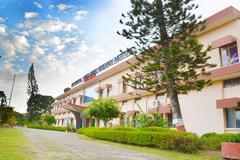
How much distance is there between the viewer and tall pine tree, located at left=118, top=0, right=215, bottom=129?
13389 mm

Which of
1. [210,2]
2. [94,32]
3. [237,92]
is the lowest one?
[237,92]

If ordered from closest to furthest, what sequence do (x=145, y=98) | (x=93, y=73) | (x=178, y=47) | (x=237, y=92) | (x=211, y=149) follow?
(x=211, y=149)
(x=178, y=47)
(x=237, y=92)
(x=145, y=98)
(x=93, y=73)

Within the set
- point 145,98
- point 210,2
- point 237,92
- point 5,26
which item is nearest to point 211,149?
point 237,92

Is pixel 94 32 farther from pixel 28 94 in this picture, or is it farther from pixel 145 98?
pixel 28 94

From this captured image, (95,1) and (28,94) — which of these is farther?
(28,94)

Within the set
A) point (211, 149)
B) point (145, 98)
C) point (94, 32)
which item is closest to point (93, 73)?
point (145, 98)

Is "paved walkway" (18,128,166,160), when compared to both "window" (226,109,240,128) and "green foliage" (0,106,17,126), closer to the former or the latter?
"window" (226,109,240,128)

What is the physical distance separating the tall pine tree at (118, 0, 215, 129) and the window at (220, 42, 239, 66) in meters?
1.17

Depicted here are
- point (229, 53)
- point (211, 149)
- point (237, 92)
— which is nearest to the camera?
point (211, 149)

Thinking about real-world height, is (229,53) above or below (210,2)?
below

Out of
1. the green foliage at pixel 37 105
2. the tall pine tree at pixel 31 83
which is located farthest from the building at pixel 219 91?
the green foliage at pixel 37 105

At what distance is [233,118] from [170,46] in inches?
223

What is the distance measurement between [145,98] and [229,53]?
9.25m

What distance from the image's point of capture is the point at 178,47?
13016 millimetres
